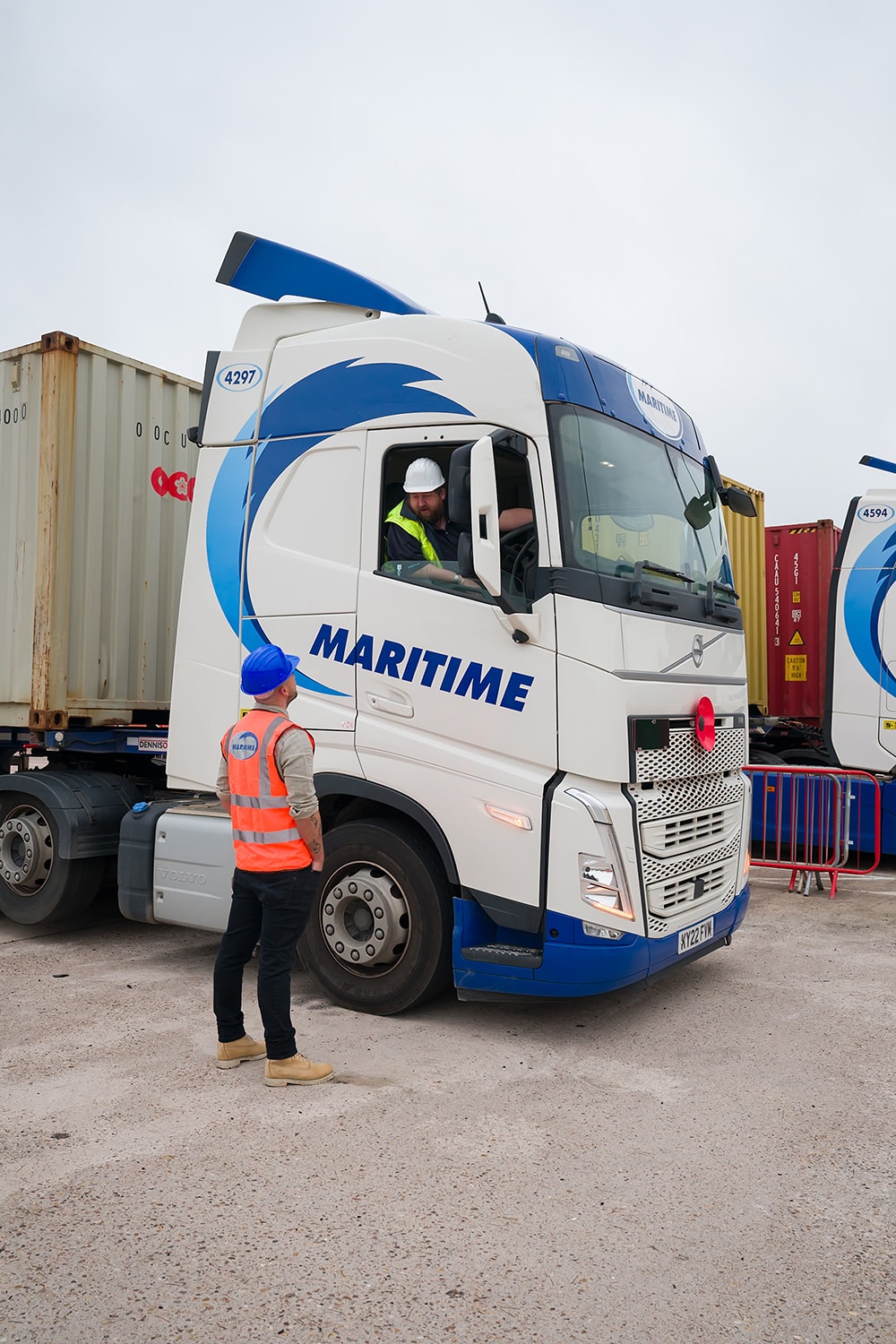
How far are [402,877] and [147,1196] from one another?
1990mm

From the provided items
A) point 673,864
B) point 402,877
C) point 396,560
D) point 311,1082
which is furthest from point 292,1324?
point 396,560

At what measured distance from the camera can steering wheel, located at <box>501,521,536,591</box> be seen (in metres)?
4.81

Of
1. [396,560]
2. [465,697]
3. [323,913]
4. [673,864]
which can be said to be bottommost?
[323,913]

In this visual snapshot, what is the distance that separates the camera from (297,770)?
13.9 ft

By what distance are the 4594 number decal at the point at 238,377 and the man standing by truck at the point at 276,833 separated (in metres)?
2.00

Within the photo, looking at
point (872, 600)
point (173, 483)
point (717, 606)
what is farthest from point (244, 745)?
point (872, 600)

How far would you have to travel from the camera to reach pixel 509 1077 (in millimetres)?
4465

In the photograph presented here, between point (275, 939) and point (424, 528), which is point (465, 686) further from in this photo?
point (275, 939)

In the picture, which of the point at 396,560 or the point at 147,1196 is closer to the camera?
the point at 147,1196

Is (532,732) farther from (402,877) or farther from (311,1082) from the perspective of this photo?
(311,1082)

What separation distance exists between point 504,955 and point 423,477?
2.25 m

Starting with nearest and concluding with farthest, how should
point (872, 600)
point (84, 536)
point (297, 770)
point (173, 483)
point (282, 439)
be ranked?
1. point (297, 770)
2. point (282, 439)
3. point (84, 536)
4. point (173, 483)
5. point (872, 600)

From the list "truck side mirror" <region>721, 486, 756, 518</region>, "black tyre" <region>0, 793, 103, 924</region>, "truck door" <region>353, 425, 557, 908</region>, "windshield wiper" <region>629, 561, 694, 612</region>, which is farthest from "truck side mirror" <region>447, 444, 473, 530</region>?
"black tyre" <region>0, 793, 103, 924</region>

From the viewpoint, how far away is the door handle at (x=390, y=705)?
5.05m
